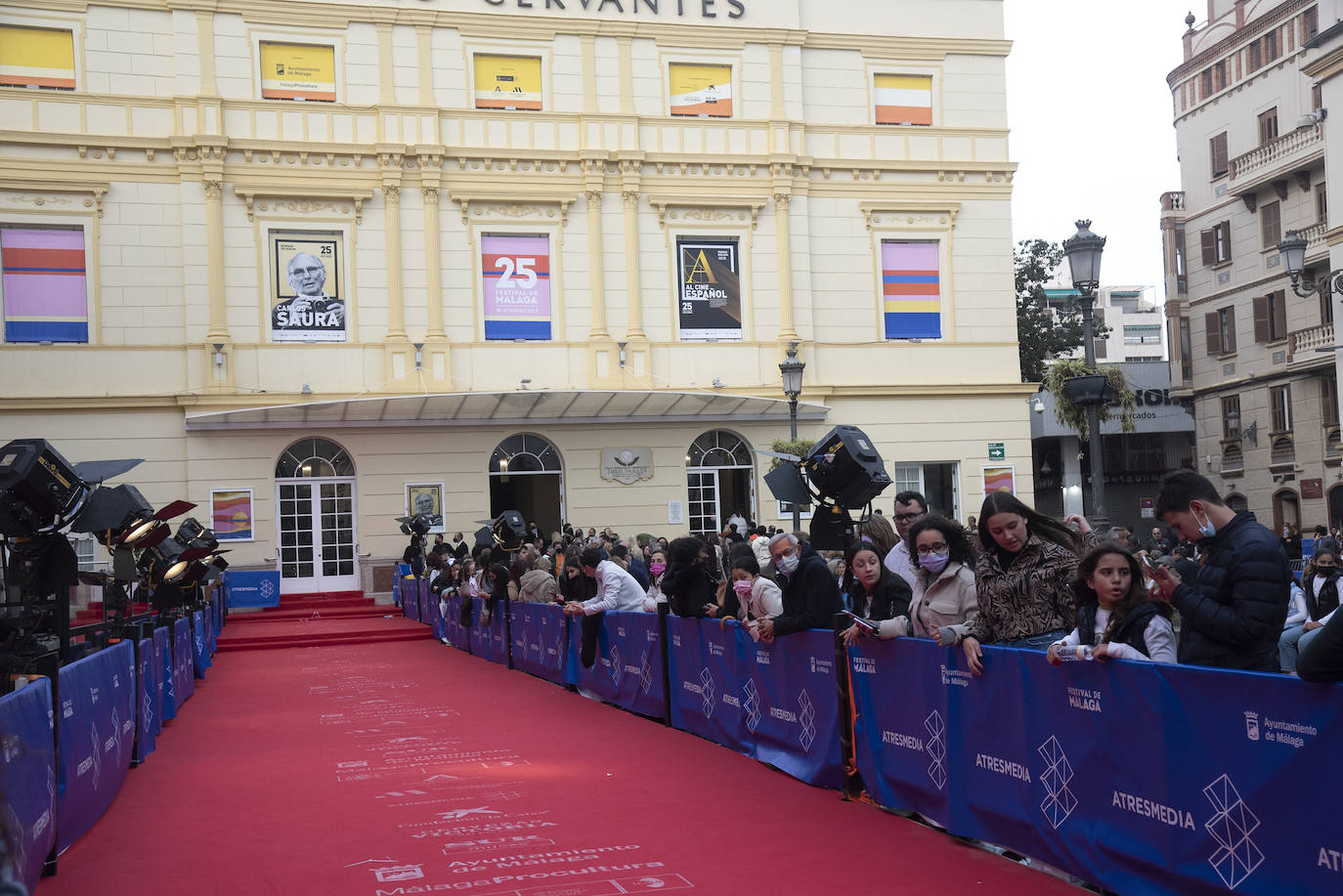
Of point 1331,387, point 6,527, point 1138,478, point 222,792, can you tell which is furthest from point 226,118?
point 1138,478

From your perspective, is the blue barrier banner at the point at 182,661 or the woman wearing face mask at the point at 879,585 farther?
the blue barrier banner at the point at 182,661

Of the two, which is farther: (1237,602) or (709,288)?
(709,288)

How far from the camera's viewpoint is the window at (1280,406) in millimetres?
35812

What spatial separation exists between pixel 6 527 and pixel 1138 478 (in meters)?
41.7

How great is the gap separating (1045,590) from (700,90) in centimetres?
2475

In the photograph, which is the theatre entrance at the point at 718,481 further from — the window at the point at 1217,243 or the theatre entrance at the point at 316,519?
the window at the point at 1217,243

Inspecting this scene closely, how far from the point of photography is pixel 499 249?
93.9 feet

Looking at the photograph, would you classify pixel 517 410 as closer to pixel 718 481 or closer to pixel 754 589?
pixel 718 481

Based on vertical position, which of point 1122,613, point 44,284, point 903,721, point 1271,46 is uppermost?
point 1271,46

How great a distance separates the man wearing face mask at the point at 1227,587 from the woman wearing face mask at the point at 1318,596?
581 centimetres

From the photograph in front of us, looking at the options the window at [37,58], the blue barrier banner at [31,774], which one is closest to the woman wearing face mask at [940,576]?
the blue barrier banner at [31,774]

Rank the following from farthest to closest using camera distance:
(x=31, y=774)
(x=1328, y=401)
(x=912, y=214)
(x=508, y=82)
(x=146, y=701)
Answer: (x=1328, y=401) → (x=912, y=214) → (x=508, y=82) → (x=146, y=701) → (x=31, y=774)

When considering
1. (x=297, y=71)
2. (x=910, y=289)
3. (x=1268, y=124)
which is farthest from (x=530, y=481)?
(x=1268, y=124)

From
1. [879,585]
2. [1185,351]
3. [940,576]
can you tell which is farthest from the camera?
[1185,351]
